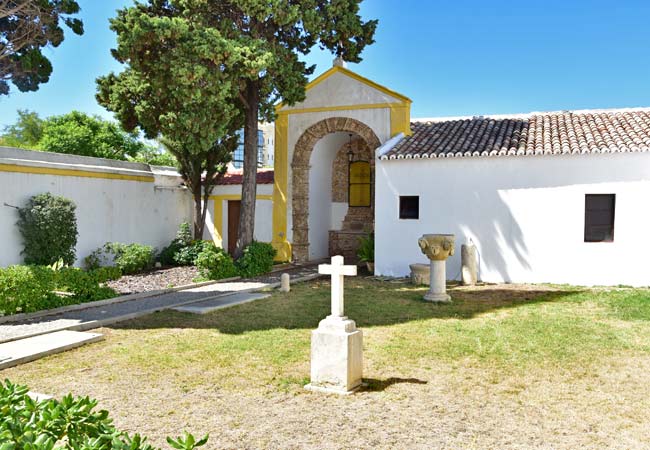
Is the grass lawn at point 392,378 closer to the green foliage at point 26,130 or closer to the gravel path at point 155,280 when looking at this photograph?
the gravel path at point 155,280

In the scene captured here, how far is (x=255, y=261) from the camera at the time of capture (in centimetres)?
1560

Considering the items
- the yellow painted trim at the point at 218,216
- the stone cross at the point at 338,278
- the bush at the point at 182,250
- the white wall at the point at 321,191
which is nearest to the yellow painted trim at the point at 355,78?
the white wall at the point at 321,191

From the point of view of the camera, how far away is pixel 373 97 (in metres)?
16.8

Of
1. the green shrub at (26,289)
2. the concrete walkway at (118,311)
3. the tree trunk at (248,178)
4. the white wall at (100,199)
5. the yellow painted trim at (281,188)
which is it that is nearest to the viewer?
the concrete walkway at (118,311)

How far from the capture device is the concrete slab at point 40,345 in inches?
271

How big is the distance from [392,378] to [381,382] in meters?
0.20

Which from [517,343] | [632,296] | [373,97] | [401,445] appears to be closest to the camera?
[401,445]

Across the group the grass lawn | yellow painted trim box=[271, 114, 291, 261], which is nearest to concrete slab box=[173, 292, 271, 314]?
the grass lawn

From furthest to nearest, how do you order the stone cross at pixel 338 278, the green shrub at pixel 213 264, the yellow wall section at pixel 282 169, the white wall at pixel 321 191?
the white wall at pixel 321 191, the yellow wall section at pixel 282 169, the green shrub at pixel 213 264, the stone cross at pixel 338 278

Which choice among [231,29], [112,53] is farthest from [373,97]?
[112,53]

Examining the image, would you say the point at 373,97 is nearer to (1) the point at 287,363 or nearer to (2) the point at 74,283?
(2) the point at 74,283

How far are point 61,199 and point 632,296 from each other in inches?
535

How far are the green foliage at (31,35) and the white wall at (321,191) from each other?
27.3ft

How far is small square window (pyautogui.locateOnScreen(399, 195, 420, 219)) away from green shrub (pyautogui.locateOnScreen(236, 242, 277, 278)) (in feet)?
13.5
